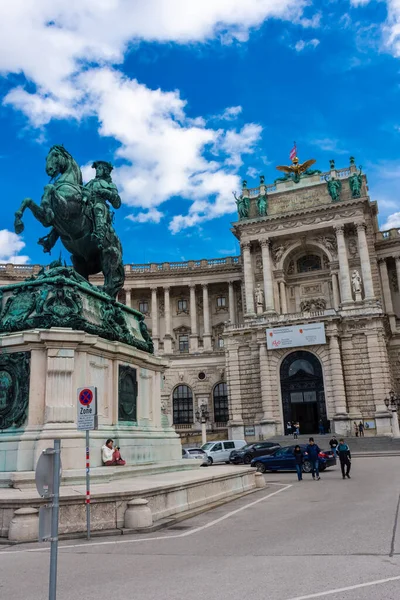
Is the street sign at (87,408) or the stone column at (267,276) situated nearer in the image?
the street sign at (87,408)

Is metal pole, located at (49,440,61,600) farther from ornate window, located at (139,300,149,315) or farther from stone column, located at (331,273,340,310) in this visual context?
ornate window, located at (139,300,149,315)

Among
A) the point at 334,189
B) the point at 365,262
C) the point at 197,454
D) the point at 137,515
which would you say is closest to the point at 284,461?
the point at 197,454

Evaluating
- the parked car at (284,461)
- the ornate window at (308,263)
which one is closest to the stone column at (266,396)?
the ornate window at (308,263)

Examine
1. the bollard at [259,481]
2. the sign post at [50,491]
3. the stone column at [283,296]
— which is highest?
the stone column at [283,296]

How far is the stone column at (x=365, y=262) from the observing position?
174 ft

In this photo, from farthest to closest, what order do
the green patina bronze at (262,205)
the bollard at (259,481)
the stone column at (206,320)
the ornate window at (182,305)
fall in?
the ornate window at (182,305) < the stone column at (206,320) < the green patina bronze at (262,205) < the bollard at (259,481)

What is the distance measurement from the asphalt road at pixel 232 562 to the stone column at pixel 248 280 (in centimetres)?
4526

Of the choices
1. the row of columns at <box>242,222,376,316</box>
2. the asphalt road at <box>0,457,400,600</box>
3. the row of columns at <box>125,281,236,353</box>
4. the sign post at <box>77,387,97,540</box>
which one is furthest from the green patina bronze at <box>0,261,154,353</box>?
the row of columns at <box>125,281,236,353</box>

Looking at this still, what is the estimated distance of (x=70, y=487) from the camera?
10.7 metres

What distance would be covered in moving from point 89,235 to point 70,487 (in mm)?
7192

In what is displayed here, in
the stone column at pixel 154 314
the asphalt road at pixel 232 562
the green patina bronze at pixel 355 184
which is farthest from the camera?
the stone column at pixel 154 314

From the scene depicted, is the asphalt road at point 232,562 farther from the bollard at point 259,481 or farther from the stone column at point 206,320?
Answer: the stone column at point 206,320

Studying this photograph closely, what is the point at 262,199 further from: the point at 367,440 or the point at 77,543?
the point at 77,543

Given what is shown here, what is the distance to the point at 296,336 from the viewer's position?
5059cm
